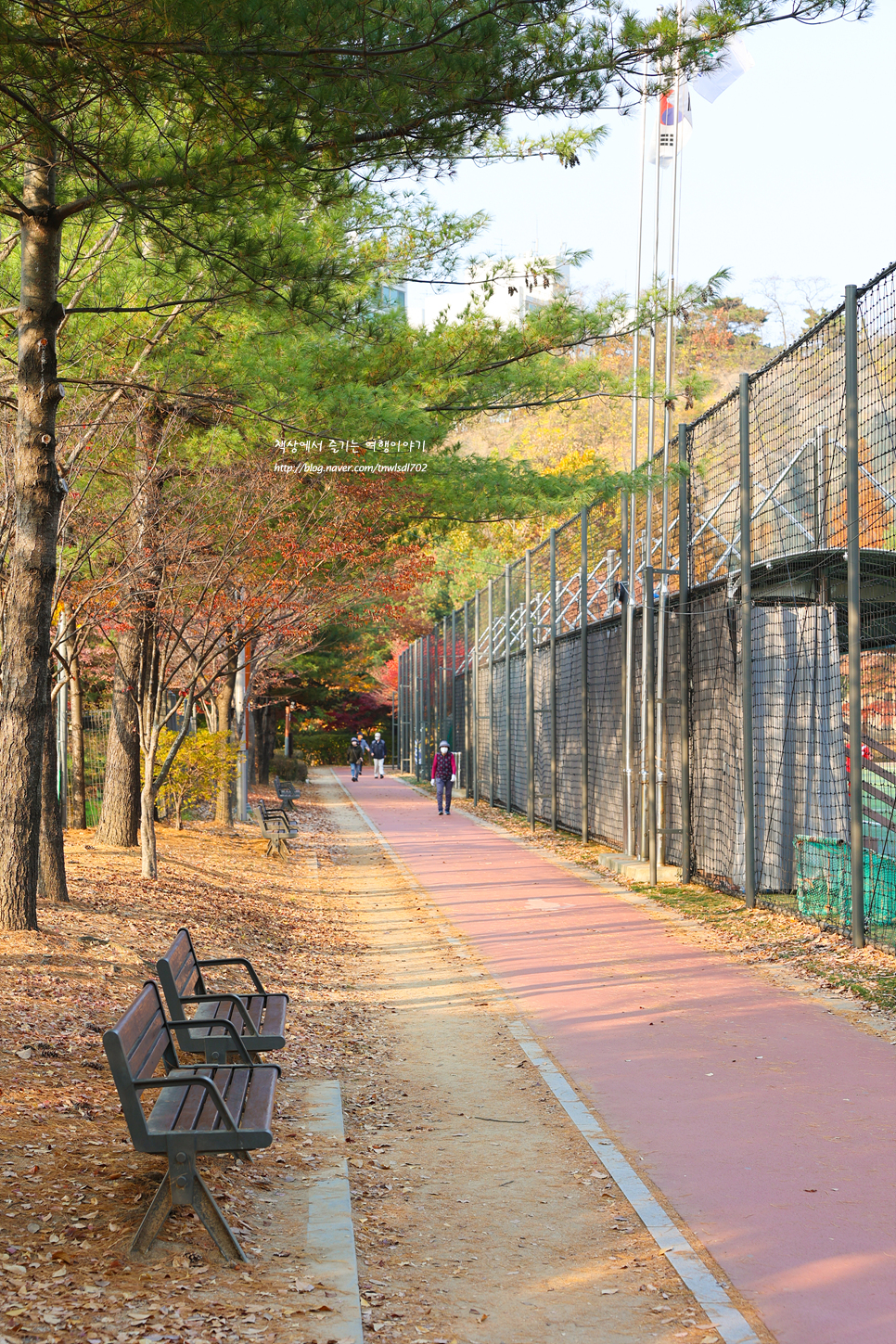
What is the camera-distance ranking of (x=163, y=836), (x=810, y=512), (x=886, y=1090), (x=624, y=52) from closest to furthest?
(x=886, y=1090), (x=624, y=52), (x=810, y=512), (x=163, y=836)

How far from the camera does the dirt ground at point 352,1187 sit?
12.4 feet

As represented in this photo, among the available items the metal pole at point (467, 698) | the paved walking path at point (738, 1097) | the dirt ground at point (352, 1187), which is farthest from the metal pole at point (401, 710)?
the dirt ground at point (352, 1187)

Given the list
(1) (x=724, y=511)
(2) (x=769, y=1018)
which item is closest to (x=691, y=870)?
(1) (x=724, y=511)

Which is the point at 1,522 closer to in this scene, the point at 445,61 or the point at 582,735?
the point at 445,61

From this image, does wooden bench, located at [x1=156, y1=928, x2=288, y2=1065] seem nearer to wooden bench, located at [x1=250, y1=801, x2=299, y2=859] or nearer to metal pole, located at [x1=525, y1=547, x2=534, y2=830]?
wooden bench, located at [x1=250, y1=801, x2=299, y2=859]

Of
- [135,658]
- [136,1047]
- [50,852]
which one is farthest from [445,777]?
[136,1047]

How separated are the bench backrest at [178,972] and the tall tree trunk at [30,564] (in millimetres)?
2560

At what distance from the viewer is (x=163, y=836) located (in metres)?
17.6

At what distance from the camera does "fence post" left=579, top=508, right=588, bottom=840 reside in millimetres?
17531

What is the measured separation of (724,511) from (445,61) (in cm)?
780

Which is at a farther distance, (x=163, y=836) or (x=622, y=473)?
(x=163, y=836)

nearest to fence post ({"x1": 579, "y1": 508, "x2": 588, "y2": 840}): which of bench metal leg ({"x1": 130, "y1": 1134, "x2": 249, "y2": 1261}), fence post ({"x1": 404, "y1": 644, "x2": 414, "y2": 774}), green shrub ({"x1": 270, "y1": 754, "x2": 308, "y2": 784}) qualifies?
bench metal leg ({"x1": 130, "y1": 1134, "x2": 249, "y2": 1261})

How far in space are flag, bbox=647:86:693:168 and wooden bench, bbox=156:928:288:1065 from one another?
12.9 meters

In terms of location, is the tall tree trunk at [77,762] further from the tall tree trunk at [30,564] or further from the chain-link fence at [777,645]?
the tall tree trunk at [30,564]
